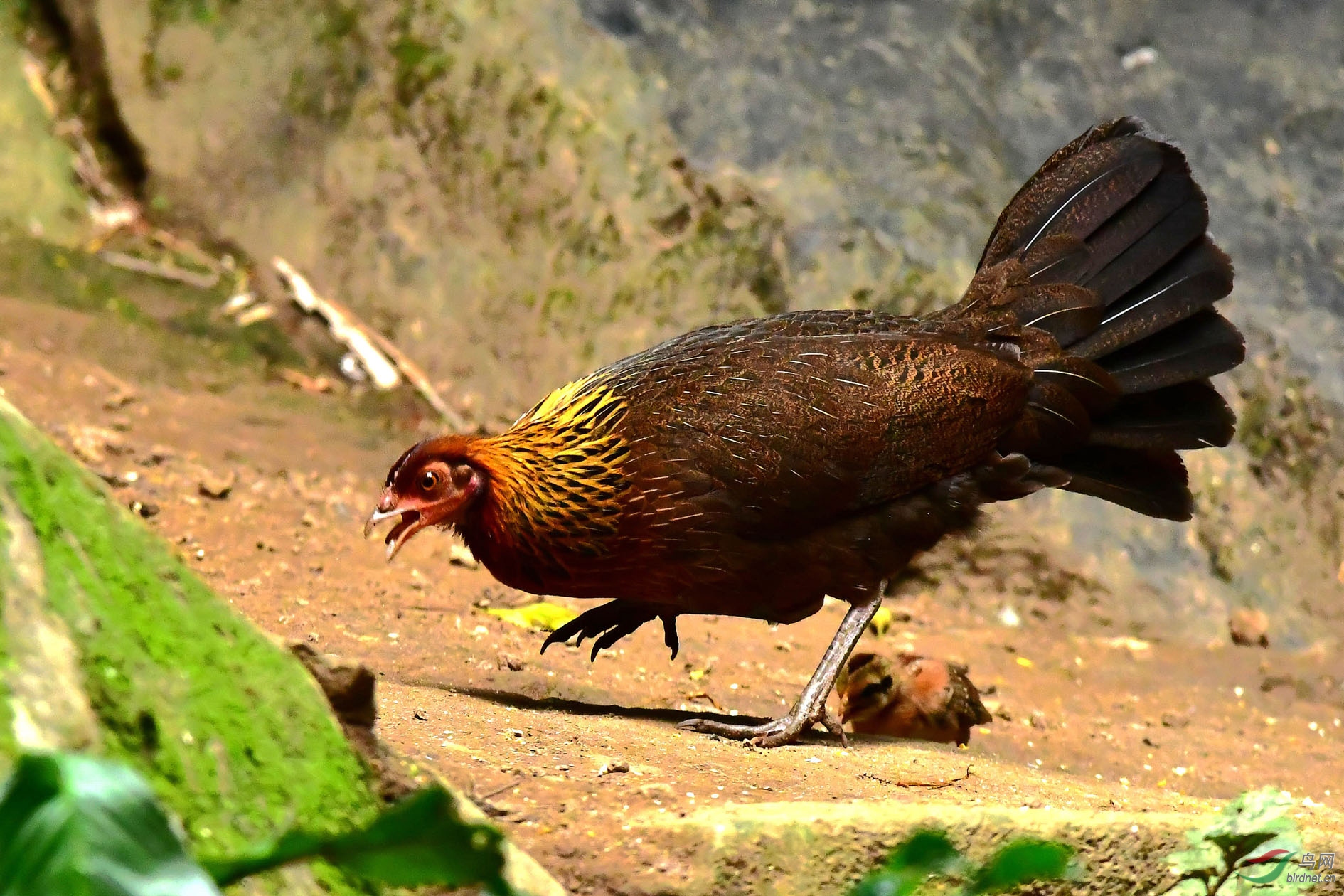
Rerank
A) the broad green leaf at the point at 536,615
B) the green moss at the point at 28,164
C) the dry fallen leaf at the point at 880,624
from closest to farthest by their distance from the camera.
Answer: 1. the broad green leaf at the point at 536,615
2. the dry fallen leaf at the point at 880,624
3. the green moss at the point at 28,164

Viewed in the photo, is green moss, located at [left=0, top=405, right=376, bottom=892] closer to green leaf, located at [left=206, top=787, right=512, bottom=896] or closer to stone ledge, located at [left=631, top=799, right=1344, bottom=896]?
green leaf, located at [left=206, top=787, right=512, bottom=896]

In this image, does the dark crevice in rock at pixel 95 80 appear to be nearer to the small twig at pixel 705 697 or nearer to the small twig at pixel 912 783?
the small twig at pixel 705 697

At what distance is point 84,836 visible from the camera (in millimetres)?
1342

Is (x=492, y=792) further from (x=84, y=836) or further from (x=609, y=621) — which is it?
(x=609, y=621)

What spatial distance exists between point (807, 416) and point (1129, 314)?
4.48ft

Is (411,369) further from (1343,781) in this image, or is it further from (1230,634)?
(1343,781)

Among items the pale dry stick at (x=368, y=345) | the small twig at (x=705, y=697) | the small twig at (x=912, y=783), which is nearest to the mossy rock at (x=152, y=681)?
the small twig at (x=912, y=783)

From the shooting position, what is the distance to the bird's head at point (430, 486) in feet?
13.4

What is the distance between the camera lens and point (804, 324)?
447 centimetres

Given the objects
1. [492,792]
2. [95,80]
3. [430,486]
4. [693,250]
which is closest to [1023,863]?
[492,792]

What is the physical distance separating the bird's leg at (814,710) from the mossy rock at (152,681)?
1679mm

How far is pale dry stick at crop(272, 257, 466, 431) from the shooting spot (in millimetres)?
7371

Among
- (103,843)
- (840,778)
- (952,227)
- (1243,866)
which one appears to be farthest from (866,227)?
(103,843)

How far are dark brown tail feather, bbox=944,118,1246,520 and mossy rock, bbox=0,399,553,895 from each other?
9.77 feet
